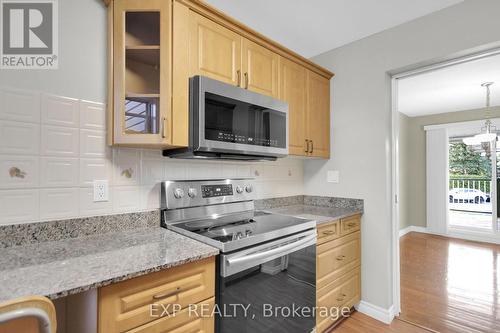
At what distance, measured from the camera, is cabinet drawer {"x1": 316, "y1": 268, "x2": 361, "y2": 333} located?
1799mm

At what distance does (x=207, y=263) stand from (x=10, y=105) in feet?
3.74

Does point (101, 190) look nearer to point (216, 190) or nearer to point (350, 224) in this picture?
point (216, 190)

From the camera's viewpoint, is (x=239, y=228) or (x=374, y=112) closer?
(x=239, y=228)

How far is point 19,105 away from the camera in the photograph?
3.77ft

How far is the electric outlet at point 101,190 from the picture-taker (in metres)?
1.35

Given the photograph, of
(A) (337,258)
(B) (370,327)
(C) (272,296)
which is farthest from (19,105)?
(B) (370,327)

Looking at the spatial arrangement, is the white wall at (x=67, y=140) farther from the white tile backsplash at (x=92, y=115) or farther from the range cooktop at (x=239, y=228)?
the range cooktop at (x=239, y=228)

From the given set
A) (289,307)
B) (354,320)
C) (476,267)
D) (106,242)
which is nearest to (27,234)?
(106,242)

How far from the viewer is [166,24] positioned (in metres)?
1.31

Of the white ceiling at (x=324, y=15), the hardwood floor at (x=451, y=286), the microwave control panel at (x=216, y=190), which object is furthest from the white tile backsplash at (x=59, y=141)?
the hardwood floor at (x=451, y=286)

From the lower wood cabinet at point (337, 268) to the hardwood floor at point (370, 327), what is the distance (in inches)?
3.1

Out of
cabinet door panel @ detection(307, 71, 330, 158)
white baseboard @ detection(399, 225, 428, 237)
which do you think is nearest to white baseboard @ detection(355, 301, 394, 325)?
cabinet door panel @ detection(307, 71, 330, 158)

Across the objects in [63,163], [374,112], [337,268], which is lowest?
[337,268]

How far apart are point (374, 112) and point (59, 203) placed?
2309mm
